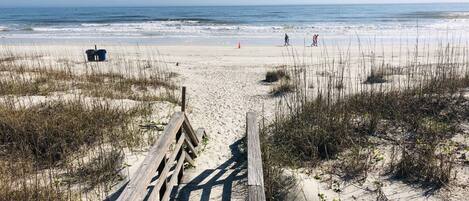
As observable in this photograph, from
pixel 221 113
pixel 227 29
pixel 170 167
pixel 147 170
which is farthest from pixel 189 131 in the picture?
pixel 227 29

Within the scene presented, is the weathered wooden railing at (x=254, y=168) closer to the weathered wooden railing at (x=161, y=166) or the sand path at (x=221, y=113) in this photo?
the weathered wooden railing at (x=161, y=166)

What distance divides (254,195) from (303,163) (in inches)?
136

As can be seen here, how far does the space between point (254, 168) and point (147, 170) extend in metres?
→ 0.99

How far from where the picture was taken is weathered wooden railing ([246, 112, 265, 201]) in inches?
123

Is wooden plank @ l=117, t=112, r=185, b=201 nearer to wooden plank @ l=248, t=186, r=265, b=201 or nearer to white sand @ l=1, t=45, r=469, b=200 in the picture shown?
wooden plank @ l=248, t=186, r=265, b=201

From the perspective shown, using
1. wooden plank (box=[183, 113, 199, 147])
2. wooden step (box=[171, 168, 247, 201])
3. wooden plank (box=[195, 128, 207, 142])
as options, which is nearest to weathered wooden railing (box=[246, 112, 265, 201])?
wooden step (box=[171, 168, 247, 201])

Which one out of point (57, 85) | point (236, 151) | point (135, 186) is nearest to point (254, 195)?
point (135, 186)

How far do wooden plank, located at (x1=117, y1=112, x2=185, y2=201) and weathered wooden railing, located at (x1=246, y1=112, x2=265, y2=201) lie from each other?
93cm

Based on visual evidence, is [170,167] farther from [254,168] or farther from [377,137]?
[377,137]

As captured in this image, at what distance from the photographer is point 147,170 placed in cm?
369

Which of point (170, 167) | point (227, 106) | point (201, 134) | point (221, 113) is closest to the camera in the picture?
point (170, 167)

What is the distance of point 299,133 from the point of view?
695 centimetres

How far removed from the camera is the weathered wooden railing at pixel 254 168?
3135 millimetres

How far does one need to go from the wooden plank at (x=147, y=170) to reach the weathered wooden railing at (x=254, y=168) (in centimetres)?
93
